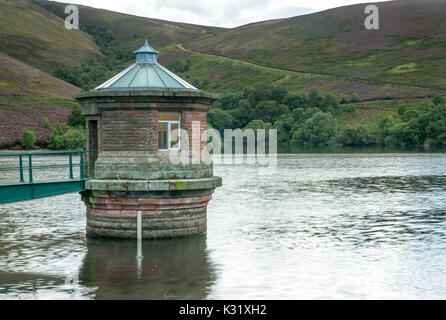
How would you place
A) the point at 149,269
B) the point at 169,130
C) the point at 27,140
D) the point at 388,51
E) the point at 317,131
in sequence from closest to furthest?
the point at 149,269 < the point at 169,130 < the point at 27,140 < the point at 317,131 < the point at 388,51

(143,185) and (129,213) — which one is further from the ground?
(143,185)

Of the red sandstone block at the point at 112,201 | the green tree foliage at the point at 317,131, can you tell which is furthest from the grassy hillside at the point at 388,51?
the red sandstone block at the point at 112,201

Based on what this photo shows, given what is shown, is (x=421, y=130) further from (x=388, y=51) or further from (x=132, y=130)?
(x=132, y=130)

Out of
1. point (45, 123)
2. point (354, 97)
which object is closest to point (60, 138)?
point (45, 123)

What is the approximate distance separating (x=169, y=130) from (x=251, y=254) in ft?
16.7

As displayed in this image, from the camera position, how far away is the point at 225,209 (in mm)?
32688

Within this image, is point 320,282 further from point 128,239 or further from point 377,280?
point 128,239

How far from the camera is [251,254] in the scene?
21.5m

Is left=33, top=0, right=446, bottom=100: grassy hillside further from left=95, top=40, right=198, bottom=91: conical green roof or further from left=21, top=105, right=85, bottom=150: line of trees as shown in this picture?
left=95, top=40, right=198, bottom=91: conical green roof

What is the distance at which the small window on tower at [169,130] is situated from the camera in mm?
21328

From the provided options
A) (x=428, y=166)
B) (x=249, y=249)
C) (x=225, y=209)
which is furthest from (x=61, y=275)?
(x=428, y=166)
